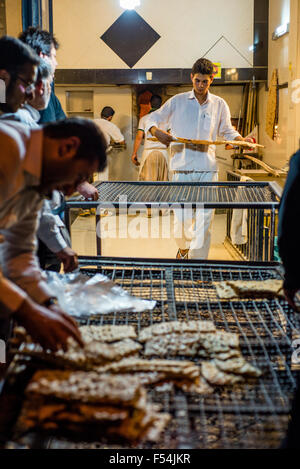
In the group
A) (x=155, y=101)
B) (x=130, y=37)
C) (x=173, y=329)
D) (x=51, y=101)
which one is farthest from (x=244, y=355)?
(x=130, y=37)

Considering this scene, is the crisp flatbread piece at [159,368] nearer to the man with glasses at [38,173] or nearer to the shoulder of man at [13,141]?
the man with glasses at [38,173]

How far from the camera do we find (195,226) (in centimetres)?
436

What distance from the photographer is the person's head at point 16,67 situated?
2.24 metres

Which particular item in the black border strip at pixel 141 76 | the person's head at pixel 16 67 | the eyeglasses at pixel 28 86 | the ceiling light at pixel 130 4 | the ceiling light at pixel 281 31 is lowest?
the eyeglasses at pixel 28 86

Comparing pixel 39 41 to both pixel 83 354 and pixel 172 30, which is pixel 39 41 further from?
pixel 172 30

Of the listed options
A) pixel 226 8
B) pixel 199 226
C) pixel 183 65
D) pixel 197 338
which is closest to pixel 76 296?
pixel 197 338

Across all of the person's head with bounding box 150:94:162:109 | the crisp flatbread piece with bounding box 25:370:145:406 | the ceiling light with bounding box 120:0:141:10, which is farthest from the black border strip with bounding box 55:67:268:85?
→ the crisp flatbread piece with bounding box 25:370:145:406

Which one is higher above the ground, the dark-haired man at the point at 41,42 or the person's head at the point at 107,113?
the dark-haired man at the point at 41,42

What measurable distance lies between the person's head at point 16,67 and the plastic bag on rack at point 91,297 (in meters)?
0.90

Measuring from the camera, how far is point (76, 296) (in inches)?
82.4

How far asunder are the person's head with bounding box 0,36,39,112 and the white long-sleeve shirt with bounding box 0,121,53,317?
770mm

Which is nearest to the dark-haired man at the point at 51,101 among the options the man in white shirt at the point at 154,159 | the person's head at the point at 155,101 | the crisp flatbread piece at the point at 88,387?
the crisp flatbread piece at the point at 88,387

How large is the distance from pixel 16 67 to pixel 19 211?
0.94m
